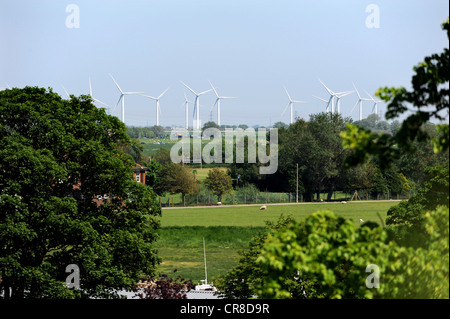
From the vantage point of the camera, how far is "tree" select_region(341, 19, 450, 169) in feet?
26.4

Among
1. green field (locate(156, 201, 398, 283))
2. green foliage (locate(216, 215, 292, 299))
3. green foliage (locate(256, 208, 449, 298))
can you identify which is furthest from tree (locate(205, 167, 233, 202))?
green foliage (locate(256, 208, 449, 298))

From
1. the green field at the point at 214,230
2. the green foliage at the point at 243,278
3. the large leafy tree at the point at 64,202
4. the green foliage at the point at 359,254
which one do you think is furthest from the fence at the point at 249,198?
the green foliage at the point at 359,254

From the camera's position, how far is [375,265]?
8.41 metres

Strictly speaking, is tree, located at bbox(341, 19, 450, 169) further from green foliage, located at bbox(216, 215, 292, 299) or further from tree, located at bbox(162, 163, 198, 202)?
tree, located at bbox(162, 163, 198, 202)

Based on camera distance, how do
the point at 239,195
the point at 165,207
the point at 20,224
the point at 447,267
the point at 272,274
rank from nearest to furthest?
the point at 447,267 → the point at 272,274 → the point at 20,224 → the point at 165,207 → the point at 239,195

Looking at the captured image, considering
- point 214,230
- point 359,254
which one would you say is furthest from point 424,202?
point 214,230

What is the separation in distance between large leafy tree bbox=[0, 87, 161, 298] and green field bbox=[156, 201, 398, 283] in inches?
264

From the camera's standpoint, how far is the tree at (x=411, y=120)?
8.05 m

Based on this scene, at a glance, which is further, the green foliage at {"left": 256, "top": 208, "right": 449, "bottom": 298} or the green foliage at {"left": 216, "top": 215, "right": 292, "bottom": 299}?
the green foliage at {"left": 216, "top": 215, "right": 292, "bottom": 299}

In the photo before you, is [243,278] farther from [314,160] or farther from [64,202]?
[314,160]

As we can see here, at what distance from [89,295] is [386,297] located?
19355mm

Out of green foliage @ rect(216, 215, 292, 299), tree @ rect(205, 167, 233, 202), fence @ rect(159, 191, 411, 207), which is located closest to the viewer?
green foliage @ rect(216, 215, 292, 299)
